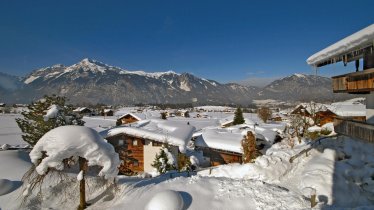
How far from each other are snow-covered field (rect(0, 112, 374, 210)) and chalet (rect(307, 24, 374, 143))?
220 centimetres

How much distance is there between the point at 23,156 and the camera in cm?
2330

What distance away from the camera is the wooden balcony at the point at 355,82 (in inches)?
367

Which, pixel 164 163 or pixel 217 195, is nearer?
pixel 217 195

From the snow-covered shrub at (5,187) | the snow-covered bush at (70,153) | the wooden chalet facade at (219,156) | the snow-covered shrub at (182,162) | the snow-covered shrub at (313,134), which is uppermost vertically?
the snow-covered bush at (70,153)

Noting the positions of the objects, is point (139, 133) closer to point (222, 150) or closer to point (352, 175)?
point (222, 150)

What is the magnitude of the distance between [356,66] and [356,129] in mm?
3023

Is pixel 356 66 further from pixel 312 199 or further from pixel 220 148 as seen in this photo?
pixel 220 148

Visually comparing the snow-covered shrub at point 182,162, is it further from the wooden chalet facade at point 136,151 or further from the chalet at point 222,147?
the chalet at point 222,147

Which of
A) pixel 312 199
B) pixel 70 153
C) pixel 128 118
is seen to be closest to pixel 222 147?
pixel 312 199

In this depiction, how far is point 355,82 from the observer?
415 inches

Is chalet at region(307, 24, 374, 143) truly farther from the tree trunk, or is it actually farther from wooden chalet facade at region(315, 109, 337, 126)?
wooden chalet facade at region(315, 109, 337, 126)

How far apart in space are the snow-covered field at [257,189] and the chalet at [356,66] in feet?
7.22

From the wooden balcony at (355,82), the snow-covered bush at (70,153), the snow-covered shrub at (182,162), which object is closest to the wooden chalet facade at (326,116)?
the snow-covered shrub at (182,162)

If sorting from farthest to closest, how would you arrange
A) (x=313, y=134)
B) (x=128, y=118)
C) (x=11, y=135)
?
(x=128, y=118)
(x=11, y=135)
(x=313, y=134)
